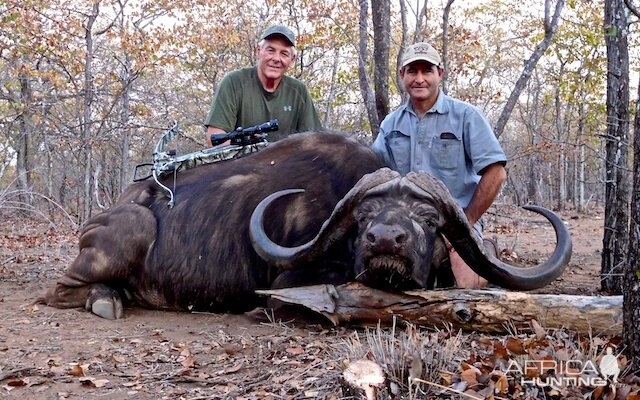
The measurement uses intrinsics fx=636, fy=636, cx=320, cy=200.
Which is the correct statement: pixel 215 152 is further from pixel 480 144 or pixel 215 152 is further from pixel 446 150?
pixel 480 144

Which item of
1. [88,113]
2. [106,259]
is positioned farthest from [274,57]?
[88,113]

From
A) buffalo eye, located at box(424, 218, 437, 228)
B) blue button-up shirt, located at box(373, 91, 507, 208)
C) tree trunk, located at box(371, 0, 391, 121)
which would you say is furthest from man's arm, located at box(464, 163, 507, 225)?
tree trunk, located at box(371, 0, 391, 121)

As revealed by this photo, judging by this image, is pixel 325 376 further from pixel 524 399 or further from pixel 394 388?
pixel 524 399

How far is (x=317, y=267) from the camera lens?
4609 millimetres

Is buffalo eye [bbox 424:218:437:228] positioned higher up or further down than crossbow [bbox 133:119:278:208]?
further down

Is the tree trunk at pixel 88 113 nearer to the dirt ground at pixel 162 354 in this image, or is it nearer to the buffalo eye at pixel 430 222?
the dirt ground at pixel 162 354

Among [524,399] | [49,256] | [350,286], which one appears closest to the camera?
[524,399]

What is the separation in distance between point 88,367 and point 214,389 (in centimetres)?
89

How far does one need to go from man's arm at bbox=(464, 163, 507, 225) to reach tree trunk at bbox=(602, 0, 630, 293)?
89 cm

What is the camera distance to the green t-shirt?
21.5 feet

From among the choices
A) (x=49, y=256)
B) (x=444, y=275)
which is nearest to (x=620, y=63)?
(x=444, y=275)

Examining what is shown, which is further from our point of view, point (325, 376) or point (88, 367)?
point (88, 367)

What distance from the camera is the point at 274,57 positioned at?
6613mm

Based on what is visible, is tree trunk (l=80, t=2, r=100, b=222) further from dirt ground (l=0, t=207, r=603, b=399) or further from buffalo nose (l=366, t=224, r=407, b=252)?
buffalo nose (l=366, t=224, r=407, b=252)
